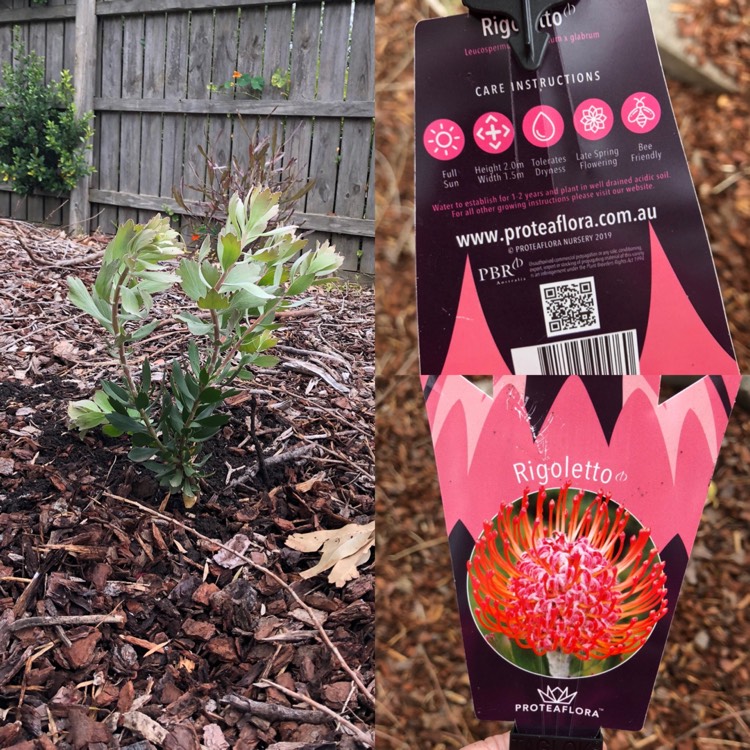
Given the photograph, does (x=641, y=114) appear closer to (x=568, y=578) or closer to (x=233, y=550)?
(x=568, y=578)

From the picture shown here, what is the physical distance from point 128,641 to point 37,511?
1.20 ft

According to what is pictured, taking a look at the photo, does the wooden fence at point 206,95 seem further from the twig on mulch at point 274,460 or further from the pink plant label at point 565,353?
the pink plant label at point 565,353

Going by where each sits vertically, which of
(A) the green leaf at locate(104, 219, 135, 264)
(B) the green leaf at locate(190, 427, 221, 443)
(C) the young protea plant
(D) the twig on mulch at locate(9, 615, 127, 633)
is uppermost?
(A) the green leaf at locate(104, 219, 135, 264)

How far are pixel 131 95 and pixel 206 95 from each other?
2.26 ft

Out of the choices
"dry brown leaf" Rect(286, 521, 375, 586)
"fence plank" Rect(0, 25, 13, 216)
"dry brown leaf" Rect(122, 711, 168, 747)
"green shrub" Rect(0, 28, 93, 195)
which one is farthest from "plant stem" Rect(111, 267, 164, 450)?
"fence plank" Rect(0, 25, 13, 216)

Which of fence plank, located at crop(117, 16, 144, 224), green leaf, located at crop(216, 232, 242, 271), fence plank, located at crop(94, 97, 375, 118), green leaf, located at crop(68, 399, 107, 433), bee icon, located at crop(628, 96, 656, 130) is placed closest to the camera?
bee icon, located at crop(628, 96, 656, 130)

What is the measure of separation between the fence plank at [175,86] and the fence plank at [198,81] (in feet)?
0.17

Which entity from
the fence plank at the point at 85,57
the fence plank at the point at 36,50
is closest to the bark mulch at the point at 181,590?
the fence plank at the point at 85,57

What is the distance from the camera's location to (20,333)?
6.82ft

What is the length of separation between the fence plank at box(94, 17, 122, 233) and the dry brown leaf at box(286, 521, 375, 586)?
13.3ft

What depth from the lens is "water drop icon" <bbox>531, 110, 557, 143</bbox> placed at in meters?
0.61

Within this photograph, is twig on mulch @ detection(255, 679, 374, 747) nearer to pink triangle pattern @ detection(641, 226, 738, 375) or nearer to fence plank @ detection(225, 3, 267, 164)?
pink triangle pattern @ detection(641, 226, 738, 375)

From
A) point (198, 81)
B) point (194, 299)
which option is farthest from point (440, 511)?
point (198, 81)

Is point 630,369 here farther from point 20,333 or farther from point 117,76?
point 117,76
